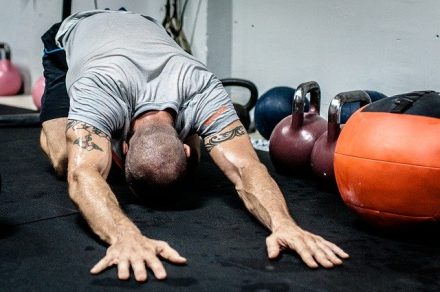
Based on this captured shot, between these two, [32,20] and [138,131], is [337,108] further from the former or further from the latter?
[32,20]

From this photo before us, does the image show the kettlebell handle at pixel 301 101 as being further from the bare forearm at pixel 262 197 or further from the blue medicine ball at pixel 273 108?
the blue medicine ball at pixel 273 108

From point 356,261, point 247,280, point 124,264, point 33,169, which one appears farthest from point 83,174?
point 33,169

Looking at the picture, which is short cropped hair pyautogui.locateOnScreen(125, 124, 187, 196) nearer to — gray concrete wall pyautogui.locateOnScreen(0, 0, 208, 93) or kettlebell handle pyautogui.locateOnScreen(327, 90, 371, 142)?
kettlebell handle pyautogui.locateOnScreen(327, 90, 371, 142)

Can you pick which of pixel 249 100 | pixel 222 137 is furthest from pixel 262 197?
pixel 249 100

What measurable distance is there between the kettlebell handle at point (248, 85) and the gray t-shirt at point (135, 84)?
4.70 feet

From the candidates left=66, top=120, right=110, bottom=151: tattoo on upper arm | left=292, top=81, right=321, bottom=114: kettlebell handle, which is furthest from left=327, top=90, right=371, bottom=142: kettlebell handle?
left=66, top=120, right=110, bottom=151: tattoo on upper arm

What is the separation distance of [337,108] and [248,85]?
190 cm

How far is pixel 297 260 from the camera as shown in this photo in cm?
221

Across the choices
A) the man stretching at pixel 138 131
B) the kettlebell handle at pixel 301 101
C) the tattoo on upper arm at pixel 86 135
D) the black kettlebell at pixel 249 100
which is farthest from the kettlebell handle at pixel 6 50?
the tattoo on upper arm at pixel 86 135

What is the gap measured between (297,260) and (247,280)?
0.83ft

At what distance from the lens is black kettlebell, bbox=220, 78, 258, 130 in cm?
468

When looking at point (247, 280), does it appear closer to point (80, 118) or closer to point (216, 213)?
point (216, 213)

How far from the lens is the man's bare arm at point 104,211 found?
6.72 feet

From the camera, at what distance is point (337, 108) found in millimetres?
3008
